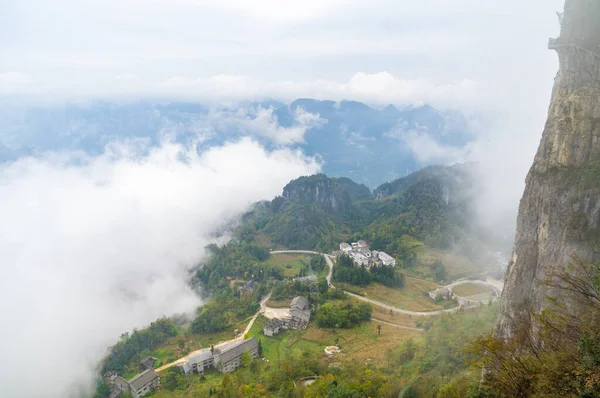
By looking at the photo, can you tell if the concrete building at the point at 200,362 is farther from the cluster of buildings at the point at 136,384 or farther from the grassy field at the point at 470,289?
the grassy field at the point at 470,289

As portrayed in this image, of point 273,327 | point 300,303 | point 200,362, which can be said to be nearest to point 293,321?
point 273,327

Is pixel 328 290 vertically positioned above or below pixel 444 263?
above

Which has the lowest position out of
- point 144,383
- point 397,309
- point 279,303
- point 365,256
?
point 279,303

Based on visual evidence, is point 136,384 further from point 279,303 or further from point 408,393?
point 408,393

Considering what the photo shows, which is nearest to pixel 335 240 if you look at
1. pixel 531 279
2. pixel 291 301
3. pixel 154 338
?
pixel 291 301

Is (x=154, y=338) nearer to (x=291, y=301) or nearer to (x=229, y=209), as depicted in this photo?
(x=291, y=301)

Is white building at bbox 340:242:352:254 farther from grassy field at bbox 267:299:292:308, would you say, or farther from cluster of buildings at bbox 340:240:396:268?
grassy field at bbox 267:299:292:308
